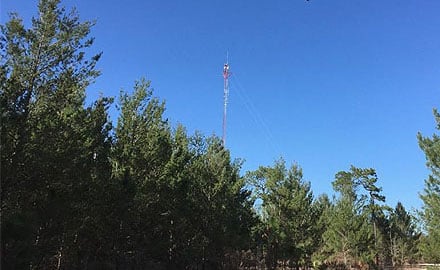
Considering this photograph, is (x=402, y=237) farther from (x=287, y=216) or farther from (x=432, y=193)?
(x=432, y=193)

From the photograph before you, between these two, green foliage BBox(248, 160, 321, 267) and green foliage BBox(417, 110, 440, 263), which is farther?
green foliage BBox(248, 160, 321, 267)

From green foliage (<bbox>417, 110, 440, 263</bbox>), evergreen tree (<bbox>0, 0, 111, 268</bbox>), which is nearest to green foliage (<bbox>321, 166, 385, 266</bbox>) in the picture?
green foliage (<bbox>417, 110, 440, 263</bbox>)

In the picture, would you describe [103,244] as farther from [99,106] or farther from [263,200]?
[263,200]

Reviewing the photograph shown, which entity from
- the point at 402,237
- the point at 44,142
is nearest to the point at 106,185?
the point at 44,142

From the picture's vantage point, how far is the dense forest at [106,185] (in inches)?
542

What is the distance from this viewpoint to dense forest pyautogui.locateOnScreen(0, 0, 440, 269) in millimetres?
13773

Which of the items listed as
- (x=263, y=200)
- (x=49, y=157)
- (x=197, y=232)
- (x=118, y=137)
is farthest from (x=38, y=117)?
(x=263, y=200)

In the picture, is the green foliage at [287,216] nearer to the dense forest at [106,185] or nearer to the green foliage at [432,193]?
the dense forest at [106,185]

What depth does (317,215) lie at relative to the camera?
46781mm

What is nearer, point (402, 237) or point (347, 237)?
point (347, 237)

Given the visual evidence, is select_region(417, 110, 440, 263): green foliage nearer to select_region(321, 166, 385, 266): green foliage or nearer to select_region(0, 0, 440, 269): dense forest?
select_region(0, 0, 440, 269): dense forest

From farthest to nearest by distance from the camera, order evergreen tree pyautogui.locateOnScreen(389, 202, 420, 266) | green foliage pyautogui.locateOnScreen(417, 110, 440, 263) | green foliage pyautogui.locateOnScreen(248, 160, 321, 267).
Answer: evergreen tree pyautogui.locateOnScreen(389, 202, 420, 266) → green foliage pyautogui.locateOnScreen(248, 160, 321, 267) → green foliage pyautogui.locateOnScreen(417, 110, 440, 263)

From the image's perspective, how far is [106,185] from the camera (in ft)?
61.5

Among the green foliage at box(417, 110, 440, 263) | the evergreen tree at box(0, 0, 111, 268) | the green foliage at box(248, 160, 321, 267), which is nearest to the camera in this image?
the evergreen tree at box(0, 0, 111, 268)
